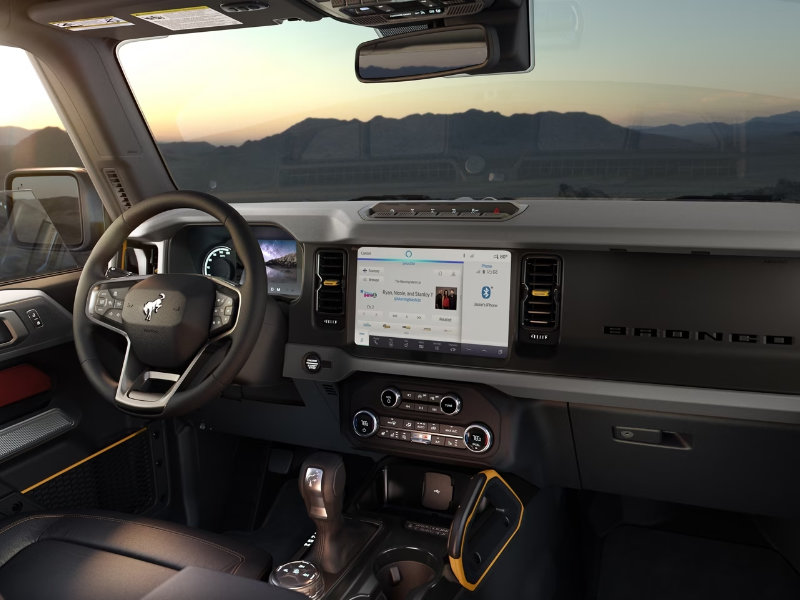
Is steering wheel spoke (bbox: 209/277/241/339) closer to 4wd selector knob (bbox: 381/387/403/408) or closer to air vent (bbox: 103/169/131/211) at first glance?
4wd selector knob (bbox: 381/387/403/408)

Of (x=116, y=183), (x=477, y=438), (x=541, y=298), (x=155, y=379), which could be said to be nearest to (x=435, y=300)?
(x=541, y=298)

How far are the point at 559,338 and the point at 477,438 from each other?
431 mm

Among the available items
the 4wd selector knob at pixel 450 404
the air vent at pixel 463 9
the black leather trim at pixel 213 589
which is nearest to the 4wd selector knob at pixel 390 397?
the 4wd selector knob at pixel 450 404

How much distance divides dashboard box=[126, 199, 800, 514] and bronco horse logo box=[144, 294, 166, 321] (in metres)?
0.42

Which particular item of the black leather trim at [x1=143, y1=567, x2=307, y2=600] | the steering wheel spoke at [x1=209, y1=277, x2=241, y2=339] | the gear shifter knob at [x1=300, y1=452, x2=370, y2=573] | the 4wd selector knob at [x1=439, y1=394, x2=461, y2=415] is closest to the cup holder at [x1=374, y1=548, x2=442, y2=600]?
the gear shifter knob at [x1=300, y1=452, x2=370, y2=573]

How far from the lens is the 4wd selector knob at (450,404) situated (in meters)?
2.26

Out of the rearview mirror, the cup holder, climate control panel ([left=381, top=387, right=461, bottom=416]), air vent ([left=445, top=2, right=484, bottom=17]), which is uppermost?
air vent ([left=445, top=2, right=484, bottom=17])

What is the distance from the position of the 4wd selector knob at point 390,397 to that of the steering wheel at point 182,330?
0.58 metres

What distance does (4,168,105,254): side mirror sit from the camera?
2.70 metres

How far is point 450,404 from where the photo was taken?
2.27 m

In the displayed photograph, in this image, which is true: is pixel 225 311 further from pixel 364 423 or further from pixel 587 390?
pixel 587 390

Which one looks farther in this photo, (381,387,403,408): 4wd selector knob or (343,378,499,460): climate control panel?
(381,387,403,408): 4wd selector knob

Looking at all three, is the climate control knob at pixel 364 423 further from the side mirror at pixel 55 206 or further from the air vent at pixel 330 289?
the side mirror at pixel 55 206

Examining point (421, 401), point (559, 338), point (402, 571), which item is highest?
point (559, 338)
